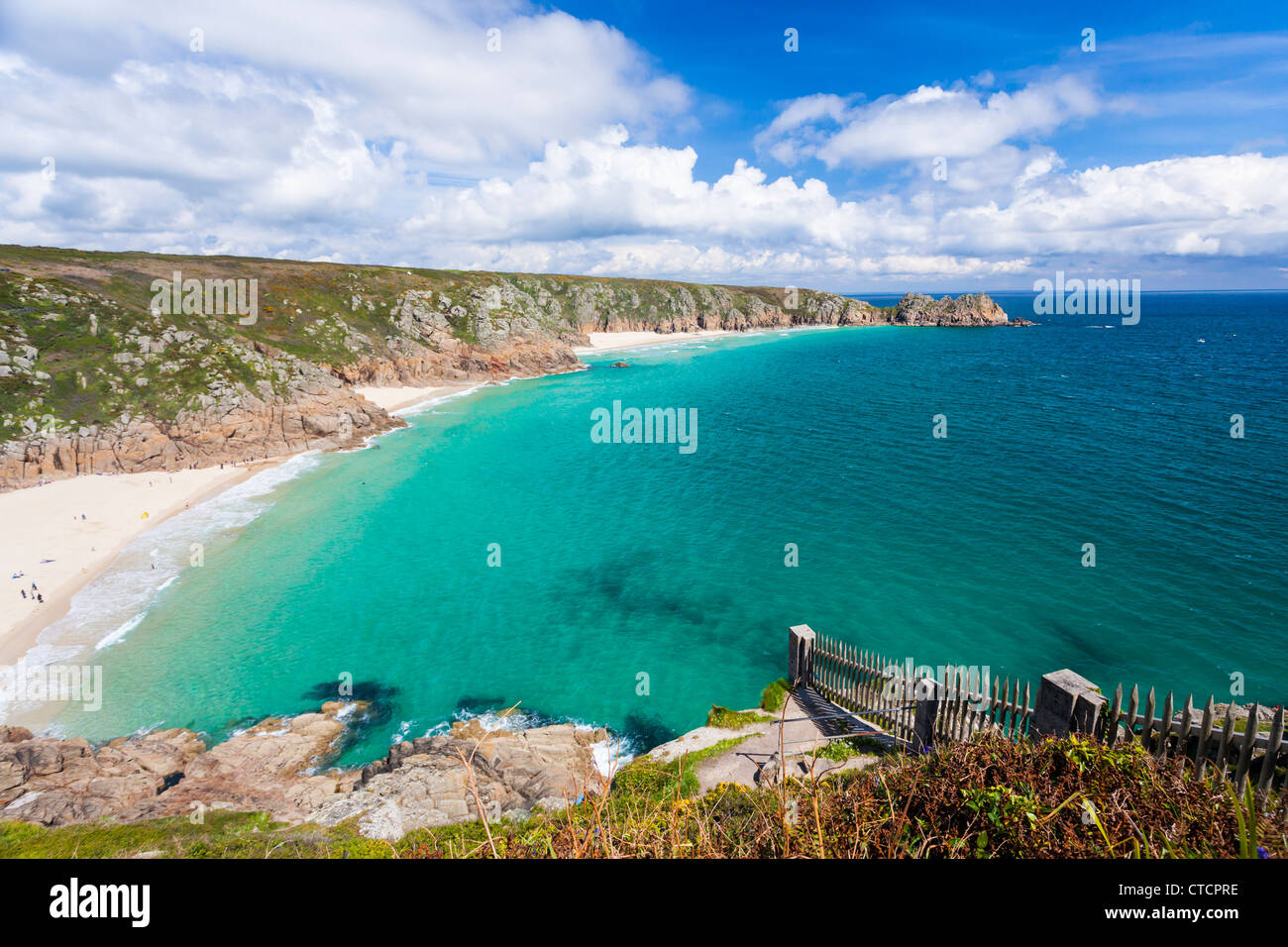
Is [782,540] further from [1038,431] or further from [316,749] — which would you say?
[1038,431]

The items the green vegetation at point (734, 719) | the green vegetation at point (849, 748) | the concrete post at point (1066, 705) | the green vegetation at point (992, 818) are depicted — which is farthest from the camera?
the green vegetation at point (734, 719)

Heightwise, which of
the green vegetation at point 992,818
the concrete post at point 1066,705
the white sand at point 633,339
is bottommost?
the concrete post at point 1066,705

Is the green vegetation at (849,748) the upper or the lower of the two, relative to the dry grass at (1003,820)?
lower

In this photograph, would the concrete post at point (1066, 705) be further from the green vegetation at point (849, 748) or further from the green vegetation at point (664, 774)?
the green vegetation at point (664, 774)

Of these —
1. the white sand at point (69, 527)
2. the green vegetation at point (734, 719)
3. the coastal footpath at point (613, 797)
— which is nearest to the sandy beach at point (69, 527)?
the white sand at point (69, 527)
